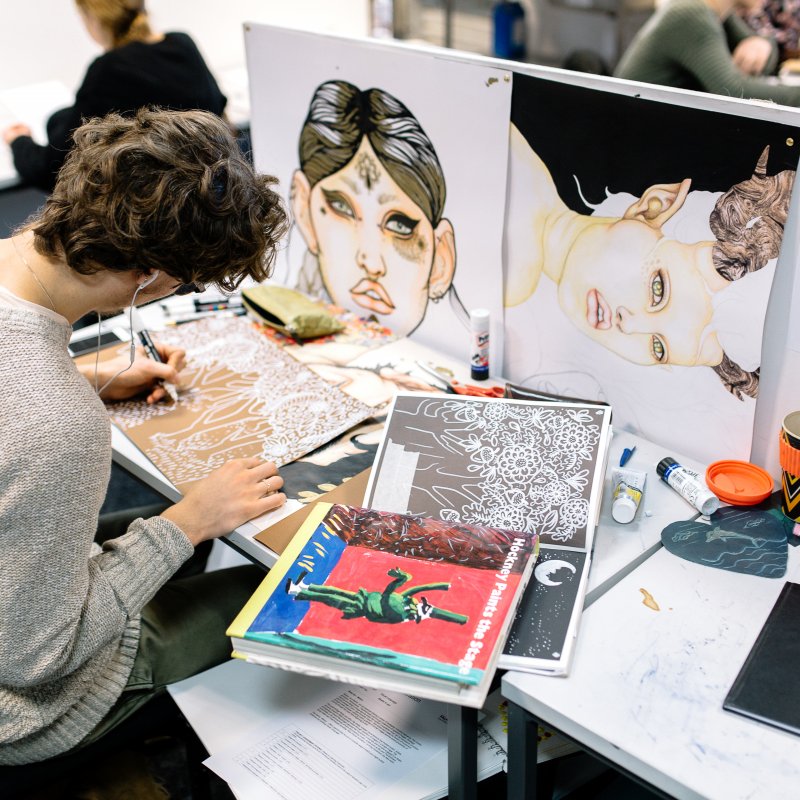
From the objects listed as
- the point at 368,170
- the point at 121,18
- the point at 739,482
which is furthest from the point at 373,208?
the point at 121,18

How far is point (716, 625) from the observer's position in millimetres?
965

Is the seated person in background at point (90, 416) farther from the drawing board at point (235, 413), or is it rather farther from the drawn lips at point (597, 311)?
the drawn lips at point (597, 311)

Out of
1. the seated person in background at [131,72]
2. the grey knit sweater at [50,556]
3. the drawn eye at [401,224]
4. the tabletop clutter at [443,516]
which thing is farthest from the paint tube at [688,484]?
A: the seated person in background at [131,72]

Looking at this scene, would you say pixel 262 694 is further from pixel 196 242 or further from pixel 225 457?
pixel 196 242

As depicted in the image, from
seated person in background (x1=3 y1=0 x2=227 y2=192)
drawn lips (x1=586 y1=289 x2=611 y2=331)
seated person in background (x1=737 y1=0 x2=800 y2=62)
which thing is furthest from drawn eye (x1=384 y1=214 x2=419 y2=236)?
seated person in background (x1=737 y1=0 x2=800 y2=62)

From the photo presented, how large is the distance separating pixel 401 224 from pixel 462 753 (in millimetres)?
948

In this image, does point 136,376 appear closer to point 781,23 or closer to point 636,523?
point 636,523

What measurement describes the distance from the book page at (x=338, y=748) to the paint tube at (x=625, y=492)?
1.17 feet

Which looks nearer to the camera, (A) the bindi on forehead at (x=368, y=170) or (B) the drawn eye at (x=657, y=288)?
(B) the drawn eye at (x=657, y=288)

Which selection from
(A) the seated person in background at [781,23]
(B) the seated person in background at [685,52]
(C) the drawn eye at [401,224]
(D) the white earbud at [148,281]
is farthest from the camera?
(A) the seated person in background at [781,23]

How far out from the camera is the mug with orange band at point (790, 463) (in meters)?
1.07

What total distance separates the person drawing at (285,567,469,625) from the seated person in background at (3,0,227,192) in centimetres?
168

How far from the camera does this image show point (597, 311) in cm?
128

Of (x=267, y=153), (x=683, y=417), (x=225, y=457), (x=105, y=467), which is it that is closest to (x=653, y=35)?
(x=267, y=153)
